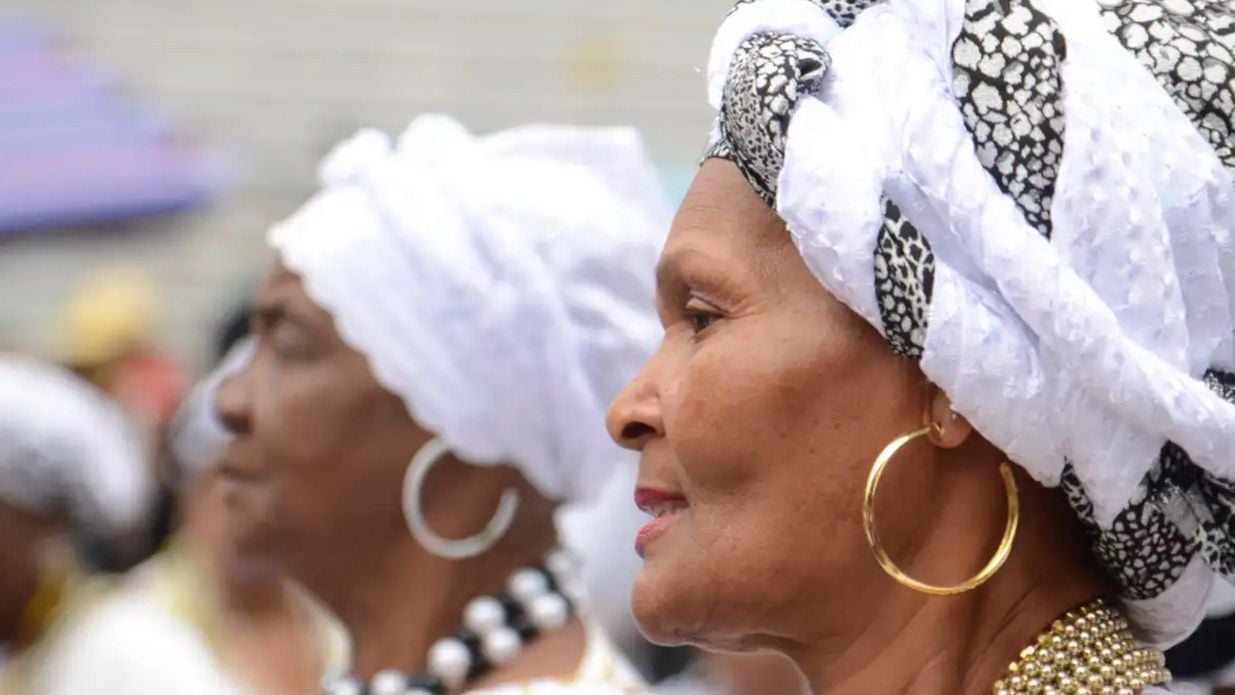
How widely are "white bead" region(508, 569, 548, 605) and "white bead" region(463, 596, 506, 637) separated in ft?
0.13

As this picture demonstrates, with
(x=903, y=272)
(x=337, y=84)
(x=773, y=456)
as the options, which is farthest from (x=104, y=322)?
(x=903, y=272)

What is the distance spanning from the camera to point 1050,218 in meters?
2.42

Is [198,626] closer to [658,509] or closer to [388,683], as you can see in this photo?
[388,683]

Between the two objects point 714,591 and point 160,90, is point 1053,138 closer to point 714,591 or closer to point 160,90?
point 714,591

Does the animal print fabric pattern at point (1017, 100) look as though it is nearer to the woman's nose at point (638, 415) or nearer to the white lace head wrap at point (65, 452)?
the woman's nose at point (638, 415)

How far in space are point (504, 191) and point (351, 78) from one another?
7.57 metres

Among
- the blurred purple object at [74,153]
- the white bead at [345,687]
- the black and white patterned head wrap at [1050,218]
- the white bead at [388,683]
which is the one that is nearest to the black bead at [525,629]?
the white bead at [388,683]

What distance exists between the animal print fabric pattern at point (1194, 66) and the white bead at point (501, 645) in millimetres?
1951

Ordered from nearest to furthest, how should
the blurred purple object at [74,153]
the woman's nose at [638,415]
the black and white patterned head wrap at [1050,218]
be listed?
the black and white patterned head wrap at [1050,218] → the woman's nose at [638,415] → the blurred purple object at [74,153]

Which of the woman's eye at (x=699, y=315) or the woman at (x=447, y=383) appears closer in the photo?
the woman's eye at (x=699, y=315)

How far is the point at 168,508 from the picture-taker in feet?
25.0

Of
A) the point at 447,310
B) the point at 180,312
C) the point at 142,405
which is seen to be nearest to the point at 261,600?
the point at 142,405

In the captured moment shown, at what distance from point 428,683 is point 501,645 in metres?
0.16

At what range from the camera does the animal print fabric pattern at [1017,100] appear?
2412mm
